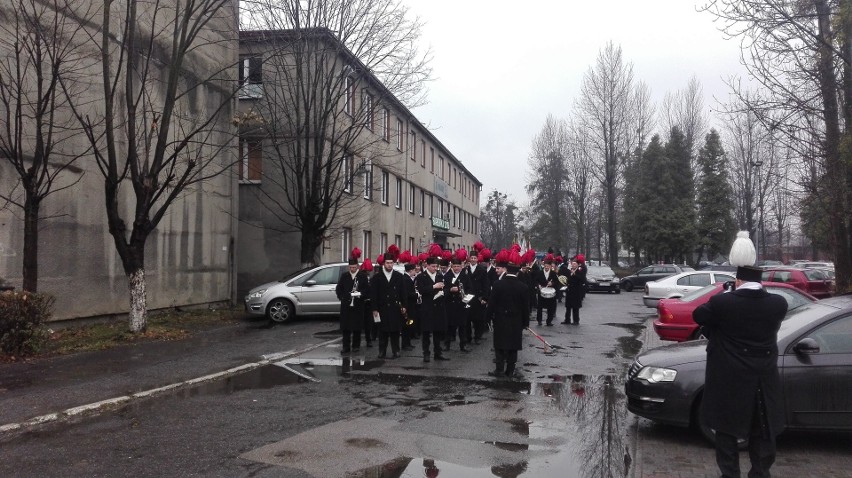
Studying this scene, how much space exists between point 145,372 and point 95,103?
7.99 m

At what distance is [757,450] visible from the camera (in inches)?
193

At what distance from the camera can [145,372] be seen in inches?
396

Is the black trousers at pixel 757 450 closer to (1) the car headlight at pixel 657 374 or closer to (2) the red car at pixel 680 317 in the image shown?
(1) the car headlight at pixel 657 374

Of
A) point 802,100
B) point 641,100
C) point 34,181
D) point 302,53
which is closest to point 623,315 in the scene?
point 802,100

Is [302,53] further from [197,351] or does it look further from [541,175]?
[541,175]

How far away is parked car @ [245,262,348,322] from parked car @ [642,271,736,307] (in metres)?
9.61

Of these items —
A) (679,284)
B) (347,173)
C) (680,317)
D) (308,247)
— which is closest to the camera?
(680,317)

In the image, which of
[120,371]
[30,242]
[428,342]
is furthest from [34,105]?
[428,342]

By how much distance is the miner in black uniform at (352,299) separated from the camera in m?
11.8

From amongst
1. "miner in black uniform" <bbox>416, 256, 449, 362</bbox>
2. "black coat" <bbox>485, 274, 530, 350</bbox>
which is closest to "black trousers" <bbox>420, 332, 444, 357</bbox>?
"miner in black uniform" <bbox>416, 256, 449, 362</bbox>

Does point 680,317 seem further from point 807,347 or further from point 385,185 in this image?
point 385,185

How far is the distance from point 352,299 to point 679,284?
12.6 metres

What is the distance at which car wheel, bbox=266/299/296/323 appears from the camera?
1730cm

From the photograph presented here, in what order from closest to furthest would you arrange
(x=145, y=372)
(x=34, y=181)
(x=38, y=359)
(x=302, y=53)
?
(x=145, y=372) < (x=38, y=359) < (x=34, y=181) < (x=302, y=53)
